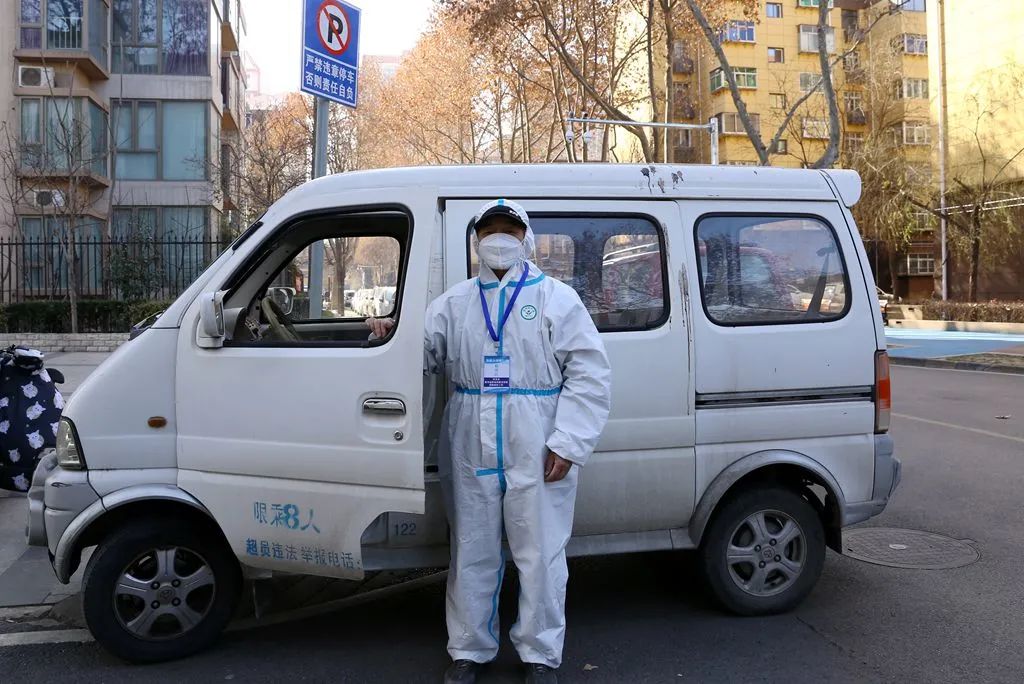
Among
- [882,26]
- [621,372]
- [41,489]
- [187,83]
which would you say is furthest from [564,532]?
[882,26]

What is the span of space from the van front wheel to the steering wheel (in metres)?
0.98

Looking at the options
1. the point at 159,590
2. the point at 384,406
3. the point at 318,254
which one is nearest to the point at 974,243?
the point at 318,254

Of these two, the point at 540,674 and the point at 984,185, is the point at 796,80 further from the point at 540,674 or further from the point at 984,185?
the point at 540,674

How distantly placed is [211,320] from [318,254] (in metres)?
1.64

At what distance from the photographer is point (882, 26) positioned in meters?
47.2

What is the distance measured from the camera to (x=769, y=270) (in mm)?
4352

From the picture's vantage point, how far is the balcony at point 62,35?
25.5 meters

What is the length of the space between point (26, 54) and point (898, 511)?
27.2 meters

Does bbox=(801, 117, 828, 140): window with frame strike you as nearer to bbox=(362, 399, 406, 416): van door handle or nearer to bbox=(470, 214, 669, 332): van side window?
bbox=(470, 214, 669, 332): van side window

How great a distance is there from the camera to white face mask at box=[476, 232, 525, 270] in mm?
3568

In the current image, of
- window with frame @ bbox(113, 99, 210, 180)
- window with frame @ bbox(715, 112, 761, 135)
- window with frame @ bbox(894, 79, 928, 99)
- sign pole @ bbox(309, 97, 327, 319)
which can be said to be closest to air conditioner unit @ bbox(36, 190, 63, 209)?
window with frame @ bbox(113, 99, 210, 180)

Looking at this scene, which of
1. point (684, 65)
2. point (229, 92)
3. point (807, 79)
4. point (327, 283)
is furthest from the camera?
point (684, 65)

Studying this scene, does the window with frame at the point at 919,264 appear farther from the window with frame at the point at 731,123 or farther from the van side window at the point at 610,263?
the van side window at the point at 610,263

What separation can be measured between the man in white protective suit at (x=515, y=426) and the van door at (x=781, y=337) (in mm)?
863
